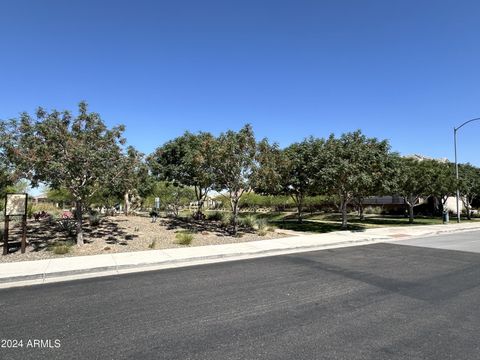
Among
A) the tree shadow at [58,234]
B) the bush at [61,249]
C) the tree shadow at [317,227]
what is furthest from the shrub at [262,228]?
the bush at [61,249]

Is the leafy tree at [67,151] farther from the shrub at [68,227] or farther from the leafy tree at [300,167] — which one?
the leafy tree at [300,167]

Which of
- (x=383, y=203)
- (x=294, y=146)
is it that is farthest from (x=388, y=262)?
(x=383, y=203)

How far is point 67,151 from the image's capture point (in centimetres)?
1219

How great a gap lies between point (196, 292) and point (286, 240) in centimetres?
924

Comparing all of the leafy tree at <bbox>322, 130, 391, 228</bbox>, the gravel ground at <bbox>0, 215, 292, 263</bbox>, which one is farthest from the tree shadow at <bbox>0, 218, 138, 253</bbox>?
the leafy tree at <bbox>322, 130, 391, 228</bbox>

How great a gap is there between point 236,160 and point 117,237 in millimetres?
6294

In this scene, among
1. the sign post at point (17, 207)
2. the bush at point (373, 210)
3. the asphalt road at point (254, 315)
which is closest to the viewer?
the asphalt road at point (254, 315)

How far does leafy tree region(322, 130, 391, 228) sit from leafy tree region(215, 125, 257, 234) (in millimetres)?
4850

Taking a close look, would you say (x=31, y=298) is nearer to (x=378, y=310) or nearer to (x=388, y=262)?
(x=378, y=310)

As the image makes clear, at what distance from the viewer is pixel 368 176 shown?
19812mm

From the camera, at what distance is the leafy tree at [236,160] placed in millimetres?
16359

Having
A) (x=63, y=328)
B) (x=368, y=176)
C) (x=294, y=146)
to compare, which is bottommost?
(x=63, y=328)

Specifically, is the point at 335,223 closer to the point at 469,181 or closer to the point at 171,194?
the point at 469,181

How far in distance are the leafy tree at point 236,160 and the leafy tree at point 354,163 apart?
191 inches
